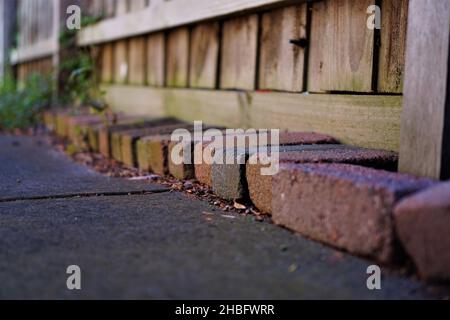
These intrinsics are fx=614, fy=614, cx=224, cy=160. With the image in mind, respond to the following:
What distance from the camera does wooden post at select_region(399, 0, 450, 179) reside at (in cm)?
166

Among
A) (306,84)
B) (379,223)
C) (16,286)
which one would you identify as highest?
(306,84)

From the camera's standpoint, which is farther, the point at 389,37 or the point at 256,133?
the point at 256,133

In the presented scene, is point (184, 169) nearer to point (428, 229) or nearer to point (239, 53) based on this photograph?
point (239, 53)

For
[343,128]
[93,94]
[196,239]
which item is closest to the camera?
[196,239]

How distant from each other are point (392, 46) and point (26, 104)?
15.4 ft

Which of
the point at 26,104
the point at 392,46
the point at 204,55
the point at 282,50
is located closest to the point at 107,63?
the point at 26,104

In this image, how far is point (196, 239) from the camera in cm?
165

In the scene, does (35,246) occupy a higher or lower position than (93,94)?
lower

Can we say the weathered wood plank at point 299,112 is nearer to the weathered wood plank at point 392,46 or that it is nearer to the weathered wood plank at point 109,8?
the weathered wood plank at point 392,46

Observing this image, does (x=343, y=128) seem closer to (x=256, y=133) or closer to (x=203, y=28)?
(x=256, y=133)

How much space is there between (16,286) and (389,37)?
1510 mm

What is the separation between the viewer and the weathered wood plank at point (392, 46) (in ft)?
6.84

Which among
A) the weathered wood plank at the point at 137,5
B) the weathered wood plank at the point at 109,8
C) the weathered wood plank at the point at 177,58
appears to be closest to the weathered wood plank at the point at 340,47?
the weathered wood plank at the point at 177,58

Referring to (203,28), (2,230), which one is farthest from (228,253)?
(203,28)
